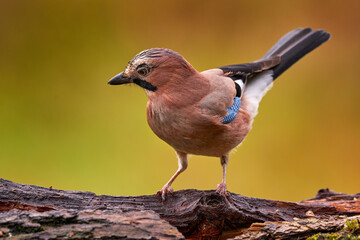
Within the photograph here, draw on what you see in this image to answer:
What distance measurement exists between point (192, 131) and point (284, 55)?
166cm

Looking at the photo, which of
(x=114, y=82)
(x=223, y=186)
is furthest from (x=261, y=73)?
(x=114, y=82)

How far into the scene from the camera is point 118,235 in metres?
2.05

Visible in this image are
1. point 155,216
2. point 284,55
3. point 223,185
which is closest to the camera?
point 155,216

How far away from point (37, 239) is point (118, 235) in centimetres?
37

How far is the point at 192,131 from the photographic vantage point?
301cm

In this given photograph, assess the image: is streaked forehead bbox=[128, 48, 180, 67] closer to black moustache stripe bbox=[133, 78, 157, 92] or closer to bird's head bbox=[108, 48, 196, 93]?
bird's head bbox=[108, 48, 196, 93]

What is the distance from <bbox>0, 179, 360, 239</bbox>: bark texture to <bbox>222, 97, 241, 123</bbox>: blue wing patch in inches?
22.3

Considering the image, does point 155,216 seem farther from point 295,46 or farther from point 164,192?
point 295,46

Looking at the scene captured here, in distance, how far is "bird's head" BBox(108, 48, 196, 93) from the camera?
2938 mm

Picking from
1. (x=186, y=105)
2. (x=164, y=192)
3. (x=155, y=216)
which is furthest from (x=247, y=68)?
(x=155, y=216)

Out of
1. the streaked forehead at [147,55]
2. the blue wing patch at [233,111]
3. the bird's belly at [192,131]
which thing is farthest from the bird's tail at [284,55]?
the streaked forehead at [147,55]

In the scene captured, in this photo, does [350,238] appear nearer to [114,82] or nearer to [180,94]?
[180,94]

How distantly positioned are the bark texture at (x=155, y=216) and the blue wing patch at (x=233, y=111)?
0.57m

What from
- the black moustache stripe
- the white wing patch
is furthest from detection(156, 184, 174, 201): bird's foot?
the white wing patch
